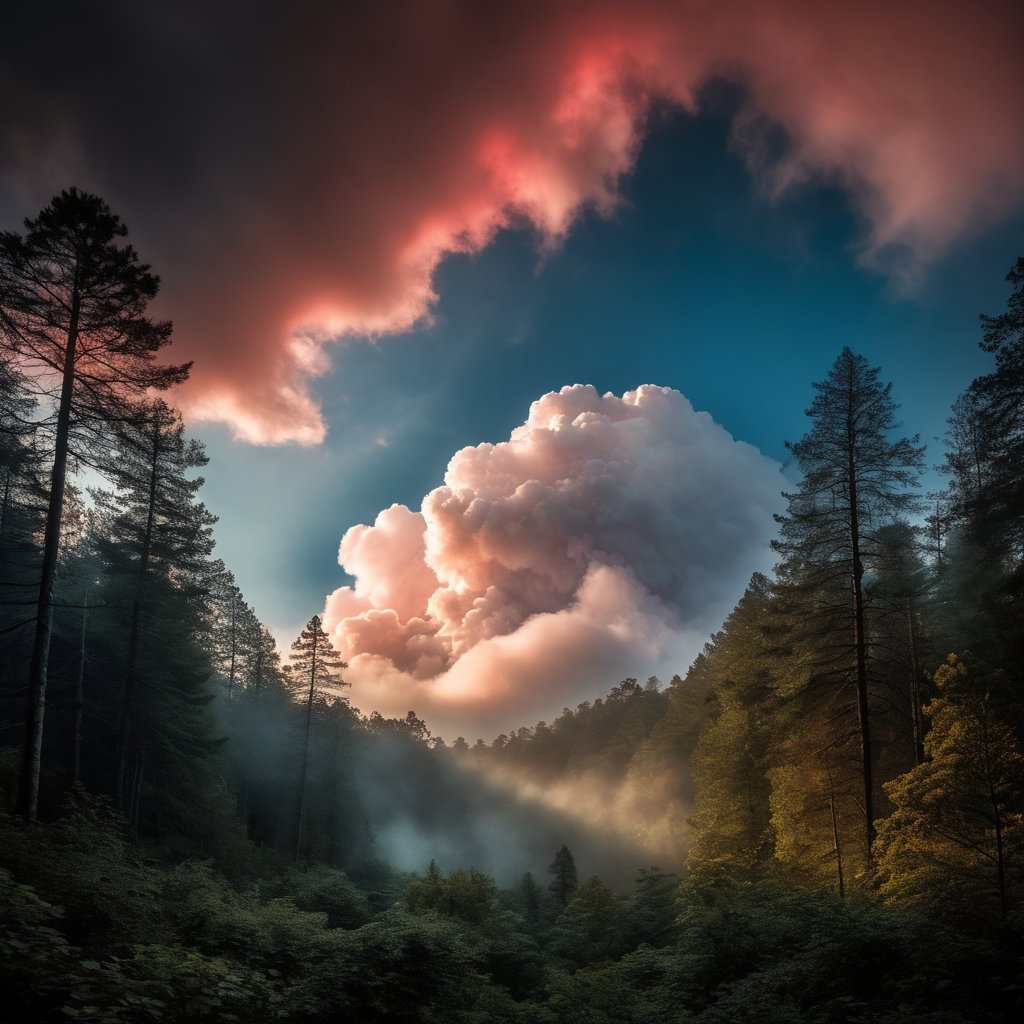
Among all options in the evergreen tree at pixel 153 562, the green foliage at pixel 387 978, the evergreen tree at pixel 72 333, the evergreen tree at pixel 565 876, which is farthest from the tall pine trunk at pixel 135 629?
the evergreen tree at pixel 565 876

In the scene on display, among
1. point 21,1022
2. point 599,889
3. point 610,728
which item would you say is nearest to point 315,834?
point 599,889

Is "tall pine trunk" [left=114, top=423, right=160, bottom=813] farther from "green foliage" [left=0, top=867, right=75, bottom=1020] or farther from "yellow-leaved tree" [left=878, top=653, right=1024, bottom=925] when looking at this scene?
"yellow-leaved tree" [left=878, top=653, right=1024, bottom=925]

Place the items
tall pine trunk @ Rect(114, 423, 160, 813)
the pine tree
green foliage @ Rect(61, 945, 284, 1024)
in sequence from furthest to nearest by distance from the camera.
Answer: the pine tree → tall pine trunk @ Rect(114, 423, 160, 813) → green foliage @ Rect(61, 945, 284, 1024)

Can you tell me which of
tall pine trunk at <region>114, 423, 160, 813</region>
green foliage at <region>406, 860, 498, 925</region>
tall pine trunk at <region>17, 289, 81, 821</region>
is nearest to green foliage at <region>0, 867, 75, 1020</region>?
tall pine trunk at <region>17, 289, 81, 821</region>

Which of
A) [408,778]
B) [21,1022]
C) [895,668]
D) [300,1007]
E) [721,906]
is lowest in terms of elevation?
[408,778]

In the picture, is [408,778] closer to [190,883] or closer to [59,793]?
[59,793]

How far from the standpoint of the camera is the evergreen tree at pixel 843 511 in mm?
15922

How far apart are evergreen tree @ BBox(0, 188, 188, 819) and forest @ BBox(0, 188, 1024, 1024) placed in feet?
0.21

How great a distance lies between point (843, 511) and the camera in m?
16.4

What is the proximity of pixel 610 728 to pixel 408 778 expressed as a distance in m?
34.4

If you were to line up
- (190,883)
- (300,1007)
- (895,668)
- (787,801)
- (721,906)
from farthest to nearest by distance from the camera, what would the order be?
(895,668) < (787,801) < (721,906) < (190,883) < (300,1007)

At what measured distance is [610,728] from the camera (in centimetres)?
8506

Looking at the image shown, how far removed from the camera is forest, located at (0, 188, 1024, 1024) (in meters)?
9.09

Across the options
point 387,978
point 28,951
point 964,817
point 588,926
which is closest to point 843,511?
point 964,817
